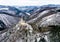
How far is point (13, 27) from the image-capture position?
199 inches

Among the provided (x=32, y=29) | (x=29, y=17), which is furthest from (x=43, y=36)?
(x=29, y=17)

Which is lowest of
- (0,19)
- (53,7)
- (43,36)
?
(43,36)

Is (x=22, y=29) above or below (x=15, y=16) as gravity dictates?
below

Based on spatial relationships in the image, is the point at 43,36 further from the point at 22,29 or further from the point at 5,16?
the point at 5,16

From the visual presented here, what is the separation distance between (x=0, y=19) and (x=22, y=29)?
0.76 m

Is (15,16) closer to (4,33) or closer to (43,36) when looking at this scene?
(4,33)

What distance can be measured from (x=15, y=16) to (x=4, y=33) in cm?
62

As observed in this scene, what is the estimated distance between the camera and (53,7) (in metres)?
5.11

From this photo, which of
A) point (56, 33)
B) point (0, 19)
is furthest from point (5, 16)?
point (56, 33)

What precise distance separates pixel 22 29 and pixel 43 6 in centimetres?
98

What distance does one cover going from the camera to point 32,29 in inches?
Answer: 196

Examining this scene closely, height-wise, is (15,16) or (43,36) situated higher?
(15,16)
